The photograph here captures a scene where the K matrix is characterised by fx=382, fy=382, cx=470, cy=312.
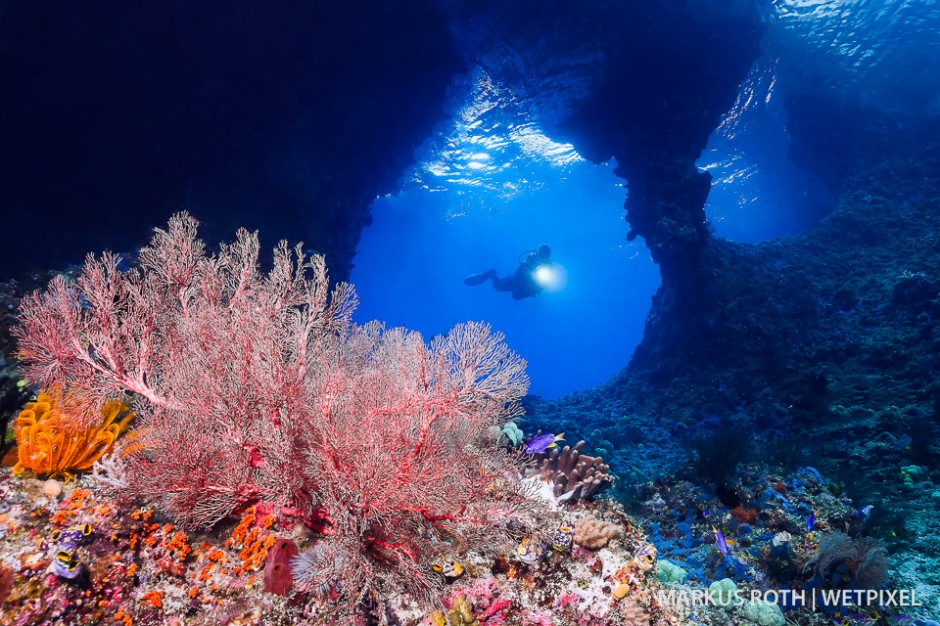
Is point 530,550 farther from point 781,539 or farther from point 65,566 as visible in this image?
point 781,539

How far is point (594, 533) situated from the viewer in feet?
11.4

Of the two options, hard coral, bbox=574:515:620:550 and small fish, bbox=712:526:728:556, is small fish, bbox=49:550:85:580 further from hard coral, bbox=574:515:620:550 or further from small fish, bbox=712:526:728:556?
small fish, bbox=712:526:728:556

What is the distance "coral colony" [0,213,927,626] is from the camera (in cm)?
255

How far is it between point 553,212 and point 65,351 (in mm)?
42952

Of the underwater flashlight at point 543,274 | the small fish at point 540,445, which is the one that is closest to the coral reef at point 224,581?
the small fish at point 540,445

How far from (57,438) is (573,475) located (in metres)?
4.72

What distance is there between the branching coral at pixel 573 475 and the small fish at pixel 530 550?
2.97 ft

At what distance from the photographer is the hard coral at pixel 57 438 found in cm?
299

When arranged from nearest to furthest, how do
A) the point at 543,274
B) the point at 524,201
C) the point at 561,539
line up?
the point at 561,539 → the point at 543,274 → the point at 524,201

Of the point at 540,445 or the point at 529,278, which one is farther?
the point at 529,278

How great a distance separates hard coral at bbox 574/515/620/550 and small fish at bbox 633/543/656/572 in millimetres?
257

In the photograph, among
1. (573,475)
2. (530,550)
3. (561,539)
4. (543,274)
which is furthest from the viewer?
(543,274)

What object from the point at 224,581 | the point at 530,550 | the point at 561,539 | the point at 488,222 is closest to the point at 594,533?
the point at 561,539

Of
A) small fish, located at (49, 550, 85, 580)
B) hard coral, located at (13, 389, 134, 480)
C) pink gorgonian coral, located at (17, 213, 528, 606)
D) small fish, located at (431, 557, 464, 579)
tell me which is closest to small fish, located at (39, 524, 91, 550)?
small fish, located at (49, 550, 85, 580)
